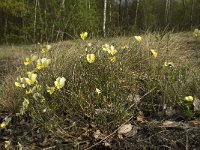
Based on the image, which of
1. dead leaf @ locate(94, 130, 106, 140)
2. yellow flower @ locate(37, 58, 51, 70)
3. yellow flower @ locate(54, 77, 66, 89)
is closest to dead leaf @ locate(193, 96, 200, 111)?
dead leaf @ locate(94, 130, 106, 140)

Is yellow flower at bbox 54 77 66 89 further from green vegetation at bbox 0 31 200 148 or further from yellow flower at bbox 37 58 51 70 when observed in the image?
yellow flower at bbox 37 58 51 70

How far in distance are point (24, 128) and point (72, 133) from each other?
54 centimetres

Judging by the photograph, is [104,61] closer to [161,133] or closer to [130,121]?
[130,121]

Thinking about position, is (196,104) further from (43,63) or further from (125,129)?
(43,63)

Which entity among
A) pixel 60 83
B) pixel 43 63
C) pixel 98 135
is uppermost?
pixel 43 63

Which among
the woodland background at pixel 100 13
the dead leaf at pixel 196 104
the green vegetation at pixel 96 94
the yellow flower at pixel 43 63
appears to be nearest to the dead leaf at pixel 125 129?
the green vegetation at pixel 96 94

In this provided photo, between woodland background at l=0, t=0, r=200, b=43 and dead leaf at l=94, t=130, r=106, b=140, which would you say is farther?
woodland background at l=0, t=0, r=200, b=43

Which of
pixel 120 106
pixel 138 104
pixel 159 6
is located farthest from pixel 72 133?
pixel 159 6

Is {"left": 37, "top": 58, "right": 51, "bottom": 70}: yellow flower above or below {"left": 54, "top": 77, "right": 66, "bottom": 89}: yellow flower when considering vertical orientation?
above

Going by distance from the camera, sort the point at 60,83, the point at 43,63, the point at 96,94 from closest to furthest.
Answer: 1. the point at 60,83
2. the point at 43,63
3. the point at 96,94

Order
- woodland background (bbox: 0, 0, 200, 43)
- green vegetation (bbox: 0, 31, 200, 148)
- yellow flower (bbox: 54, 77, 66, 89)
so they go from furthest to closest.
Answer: woodland background (bbox: 0, 0, 200, 43)
green vegetation (bbox: 0, 31, 200, 148)
yellow flower (bbox: 54, 77, 66, 89)

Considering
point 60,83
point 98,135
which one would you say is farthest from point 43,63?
point 98,135

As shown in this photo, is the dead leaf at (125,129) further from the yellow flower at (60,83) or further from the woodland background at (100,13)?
the woodland background at (100,13)

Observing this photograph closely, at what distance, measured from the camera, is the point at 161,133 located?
227 cm
